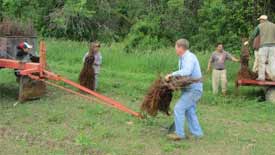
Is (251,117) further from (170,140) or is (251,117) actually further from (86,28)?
(86,28)

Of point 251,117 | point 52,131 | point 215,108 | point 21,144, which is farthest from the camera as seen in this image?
point 215,108

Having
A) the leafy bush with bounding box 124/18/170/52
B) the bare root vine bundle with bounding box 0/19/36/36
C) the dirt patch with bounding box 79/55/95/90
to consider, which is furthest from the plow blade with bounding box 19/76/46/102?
the leafy bush with bounding box 124/18/170/52

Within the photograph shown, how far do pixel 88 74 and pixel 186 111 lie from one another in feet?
16.5

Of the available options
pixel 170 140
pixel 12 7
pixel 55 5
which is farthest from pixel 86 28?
pixel 170 140

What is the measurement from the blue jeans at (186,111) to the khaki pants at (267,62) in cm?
469

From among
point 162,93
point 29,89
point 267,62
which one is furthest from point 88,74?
point 162,93

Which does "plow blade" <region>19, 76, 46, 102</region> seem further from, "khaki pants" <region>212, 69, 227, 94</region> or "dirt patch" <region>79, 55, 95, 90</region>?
"khaki pants" <region>212, 69, 227, 94</region>

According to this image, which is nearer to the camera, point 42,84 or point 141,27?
point 42,84

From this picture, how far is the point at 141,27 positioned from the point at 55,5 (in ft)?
15.2

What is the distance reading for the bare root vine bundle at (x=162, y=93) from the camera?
941cm

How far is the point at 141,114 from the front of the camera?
10.1 m

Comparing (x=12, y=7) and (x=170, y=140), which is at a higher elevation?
(x=12, y=7)

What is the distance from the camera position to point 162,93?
9664mm

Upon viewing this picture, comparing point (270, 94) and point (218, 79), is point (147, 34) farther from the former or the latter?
point (270, 94)
